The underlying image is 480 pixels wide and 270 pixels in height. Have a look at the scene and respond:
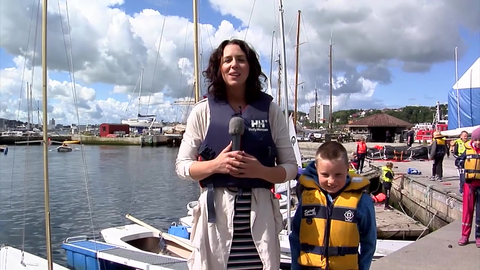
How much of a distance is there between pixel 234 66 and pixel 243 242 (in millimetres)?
960

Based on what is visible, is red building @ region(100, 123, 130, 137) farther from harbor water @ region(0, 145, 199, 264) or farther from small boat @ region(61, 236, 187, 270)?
small boat @ region(61, 236, 187, 270)

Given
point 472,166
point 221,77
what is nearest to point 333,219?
point 221,77

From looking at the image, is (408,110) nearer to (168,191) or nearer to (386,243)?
(168,191)

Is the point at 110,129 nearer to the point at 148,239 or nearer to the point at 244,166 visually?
the point at 148,239

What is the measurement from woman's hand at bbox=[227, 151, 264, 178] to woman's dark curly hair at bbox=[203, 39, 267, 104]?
0.42 meters

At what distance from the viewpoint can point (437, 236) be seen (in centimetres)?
701

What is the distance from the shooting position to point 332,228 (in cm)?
266

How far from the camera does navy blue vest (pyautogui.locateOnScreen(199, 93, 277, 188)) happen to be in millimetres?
2135

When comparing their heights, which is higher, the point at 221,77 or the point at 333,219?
the point at 221,77

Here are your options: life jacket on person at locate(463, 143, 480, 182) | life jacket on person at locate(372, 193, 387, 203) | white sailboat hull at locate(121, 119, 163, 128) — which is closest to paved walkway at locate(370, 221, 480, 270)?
life jacket on person at locate(463, 143, 480, 182)

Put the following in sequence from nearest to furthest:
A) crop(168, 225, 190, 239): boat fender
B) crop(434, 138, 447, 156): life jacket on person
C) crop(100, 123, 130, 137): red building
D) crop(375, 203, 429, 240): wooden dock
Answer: crop(168, 225, 190, 239): boat fender, crop(375, 203, 429, 240): wooden dock, crop(434, 138, 447, 156): life jacket on person, crop(100, 123, 130, 137): red building

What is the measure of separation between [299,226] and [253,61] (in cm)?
118

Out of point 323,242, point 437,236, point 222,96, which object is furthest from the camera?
point 437,236

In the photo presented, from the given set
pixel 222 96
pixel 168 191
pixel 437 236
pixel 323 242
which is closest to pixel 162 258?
pixel 437 236
